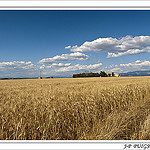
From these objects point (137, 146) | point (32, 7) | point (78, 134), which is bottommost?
point (78, 134)

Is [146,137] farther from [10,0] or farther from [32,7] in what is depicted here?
[10,0]

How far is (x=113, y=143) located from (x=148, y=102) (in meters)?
3.83

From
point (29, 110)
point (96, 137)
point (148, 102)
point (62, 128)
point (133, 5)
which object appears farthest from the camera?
point (148, 102)

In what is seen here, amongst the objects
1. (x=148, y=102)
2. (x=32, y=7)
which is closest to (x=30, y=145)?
(x=32, y=7)

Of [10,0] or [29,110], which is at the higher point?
[10,0]

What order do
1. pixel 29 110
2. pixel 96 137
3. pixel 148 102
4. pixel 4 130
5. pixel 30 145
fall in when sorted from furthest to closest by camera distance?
pixel 148 102 < pixel 29 110 < pixel 4 130 < pixel 96 137 < pixel 30 145

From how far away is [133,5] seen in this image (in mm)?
3029

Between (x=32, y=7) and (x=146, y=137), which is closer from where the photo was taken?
(x=146, y=137)

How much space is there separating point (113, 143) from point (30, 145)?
4.05 ft

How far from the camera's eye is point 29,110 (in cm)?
341

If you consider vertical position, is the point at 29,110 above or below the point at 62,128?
above

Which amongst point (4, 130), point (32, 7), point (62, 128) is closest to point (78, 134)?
point (62, 128)

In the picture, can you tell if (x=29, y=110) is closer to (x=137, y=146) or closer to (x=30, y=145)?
(x=30, y=145)

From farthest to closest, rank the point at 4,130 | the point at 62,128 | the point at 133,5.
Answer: the point at 133,5 < the point at 62,128 < the point at 4,130
